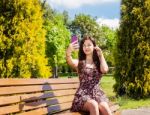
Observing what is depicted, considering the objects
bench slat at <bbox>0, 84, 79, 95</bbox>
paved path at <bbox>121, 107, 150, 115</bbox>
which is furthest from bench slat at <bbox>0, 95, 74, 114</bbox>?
paved path at <bbox>121, 107, 150, 115</bbox>

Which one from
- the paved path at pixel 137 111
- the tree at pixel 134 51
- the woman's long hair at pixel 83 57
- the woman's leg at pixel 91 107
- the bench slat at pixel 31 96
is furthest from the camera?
the tree at pixel 134 51

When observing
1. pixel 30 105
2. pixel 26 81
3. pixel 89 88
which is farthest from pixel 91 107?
pixel 26 81

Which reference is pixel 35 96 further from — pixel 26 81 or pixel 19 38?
pixel 19 38

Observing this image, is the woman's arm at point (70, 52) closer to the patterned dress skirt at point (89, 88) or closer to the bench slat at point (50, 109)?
the patterned dress skirt at point (89, 88)

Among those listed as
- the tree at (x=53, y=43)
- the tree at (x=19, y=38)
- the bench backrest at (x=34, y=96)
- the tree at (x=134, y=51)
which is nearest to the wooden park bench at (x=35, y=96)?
the bench backrest at (x=34, y=96)

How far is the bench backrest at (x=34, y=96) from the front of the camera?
5.71m

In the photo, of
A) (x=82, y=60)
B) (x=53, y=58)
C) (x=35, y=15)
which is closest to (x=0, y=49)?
(x=35, y=15)

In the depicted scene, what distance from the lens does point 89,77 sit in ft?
22.8

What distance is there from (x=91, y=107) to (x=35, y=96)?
80 centimetres

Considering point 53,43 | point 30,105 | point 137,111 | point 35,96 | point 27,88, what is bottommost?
point 137,111

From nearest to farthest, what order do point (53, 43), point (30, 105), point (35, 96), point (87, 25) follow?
point (30, 105)
point (35, 96)
point (53, 43)
point (87, 25)

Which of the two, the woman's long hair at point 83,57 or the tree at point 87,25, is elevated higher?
the tree at point 87,25

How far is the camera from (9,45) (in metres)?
11.9

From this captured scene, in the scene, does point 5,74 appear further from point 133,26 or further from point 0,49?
point 133,26
